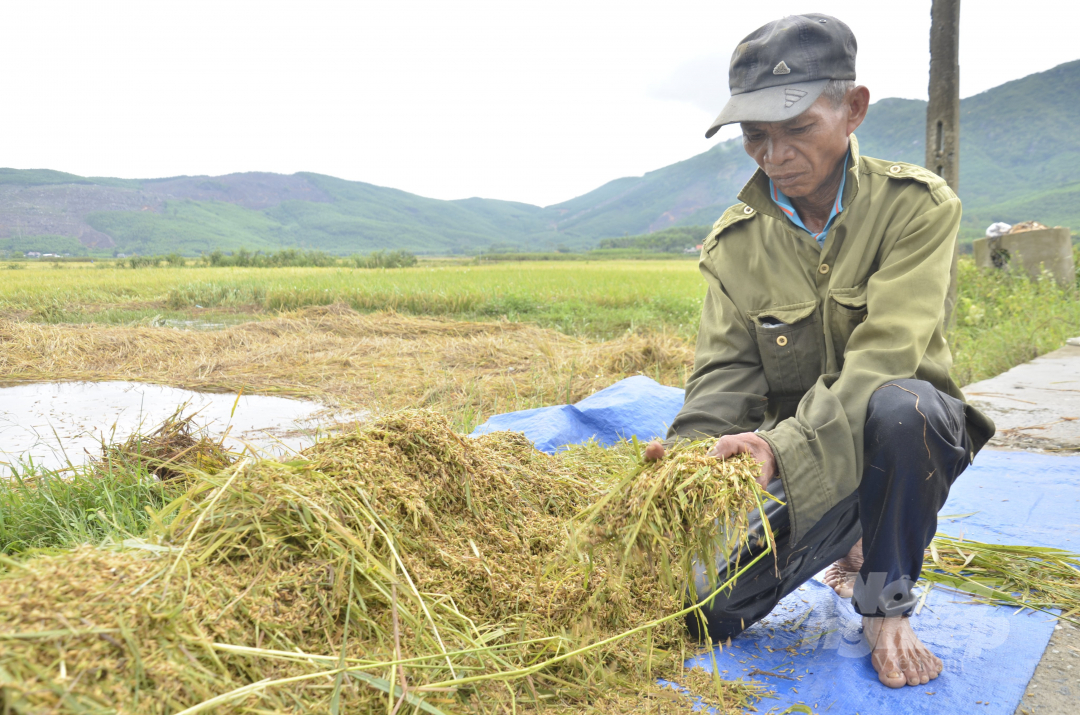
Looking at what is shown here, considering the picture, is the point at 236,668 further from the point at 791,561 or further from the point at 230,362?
the point at 230,362

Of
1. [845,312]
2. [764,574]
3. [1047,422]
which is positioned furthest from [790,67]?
[1047,422]

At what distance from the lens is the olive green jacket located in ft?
4.72

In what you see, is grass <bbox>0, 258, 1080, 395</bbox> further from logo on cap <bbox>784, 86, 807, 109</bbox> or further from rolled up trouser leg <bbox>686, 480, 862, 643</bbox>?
logo on cap <bbox>784, 86, 807, 109</bbox>

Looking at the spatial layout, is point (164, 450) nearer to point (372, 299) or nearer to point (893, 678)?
point (893, 678)

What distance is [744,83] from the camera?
5.63ft

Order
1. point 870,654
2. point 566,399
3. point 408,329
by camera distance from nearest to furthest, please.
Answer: point 870,654, point 566,399, point 408,329

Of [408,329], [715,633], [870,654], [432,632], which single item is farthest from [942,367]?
[408,329]

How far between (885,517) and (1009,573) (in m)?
0.75

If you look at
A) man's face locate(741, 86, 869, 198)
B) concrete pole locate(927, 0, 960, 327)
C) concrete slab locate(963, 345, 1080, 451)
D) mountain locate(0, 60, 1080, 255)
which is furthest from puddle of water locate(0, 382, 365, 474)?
mountain locate(0, 60, 1080, 255)

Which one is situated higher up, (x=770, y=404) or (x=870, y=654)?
(x=770, y=404)

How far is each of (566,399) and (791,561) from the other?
276 centimetres

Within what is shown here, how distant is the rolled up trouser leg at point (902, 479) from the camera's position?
1.42m

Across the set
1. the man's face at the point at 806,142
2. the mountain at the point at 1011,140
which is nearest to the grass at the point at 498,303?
the man's face at the point at 806,142

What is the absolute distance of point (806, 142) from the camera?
5.48ft
